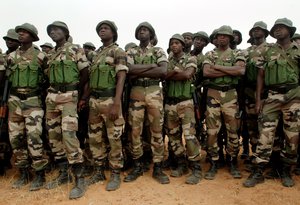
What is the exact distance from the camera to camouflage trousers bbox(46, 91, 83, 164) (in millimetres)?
5109

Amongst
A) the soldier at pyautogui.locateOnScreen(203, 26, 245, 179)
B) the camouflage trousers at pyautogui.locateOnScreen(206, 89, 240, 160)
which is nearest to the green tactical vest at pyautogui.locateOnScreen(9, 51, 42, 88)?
the soldier at pyautogui.locateOnScreen(203, 26, 245, 179)

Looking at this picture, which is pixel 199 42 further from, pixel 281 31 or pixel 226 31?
pixel 281 31

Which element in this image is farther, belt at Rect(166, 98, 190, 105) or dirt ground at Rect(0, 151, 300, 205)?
belt at Rect(166, 98, 190, 105)

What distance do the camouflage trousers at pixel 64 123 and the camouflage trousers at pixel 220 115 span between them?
2.40m

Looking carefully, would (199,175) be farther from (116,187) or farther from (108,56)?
(108,56)

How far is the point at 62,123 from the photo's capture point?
5.14 metres

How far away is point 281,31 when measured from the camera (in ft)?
17.6

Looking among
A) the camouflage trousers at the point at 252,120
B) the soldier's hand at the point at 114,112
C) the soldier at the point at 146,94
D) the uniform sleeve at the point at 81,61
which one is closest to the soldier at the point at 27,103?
the uniform sleeve at the point at 81,61

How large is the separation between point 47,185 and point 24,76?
75.0 inches

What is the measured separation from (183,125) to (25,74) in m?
2.91

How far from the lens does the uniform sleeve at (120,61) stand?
5113 millimetres

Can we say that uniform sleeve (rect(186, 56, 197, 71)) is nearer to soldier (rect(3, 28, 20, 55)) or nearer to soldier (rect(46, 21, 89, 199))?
soldier (rect(46, 21, 89, 199))

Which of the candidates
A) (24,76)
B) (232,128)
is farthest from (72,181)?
(232,128)

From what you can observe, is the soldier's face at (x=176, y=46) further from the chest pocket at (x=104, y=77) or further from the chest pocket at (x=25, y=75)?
the chest pocket at (x=25, y=75)
